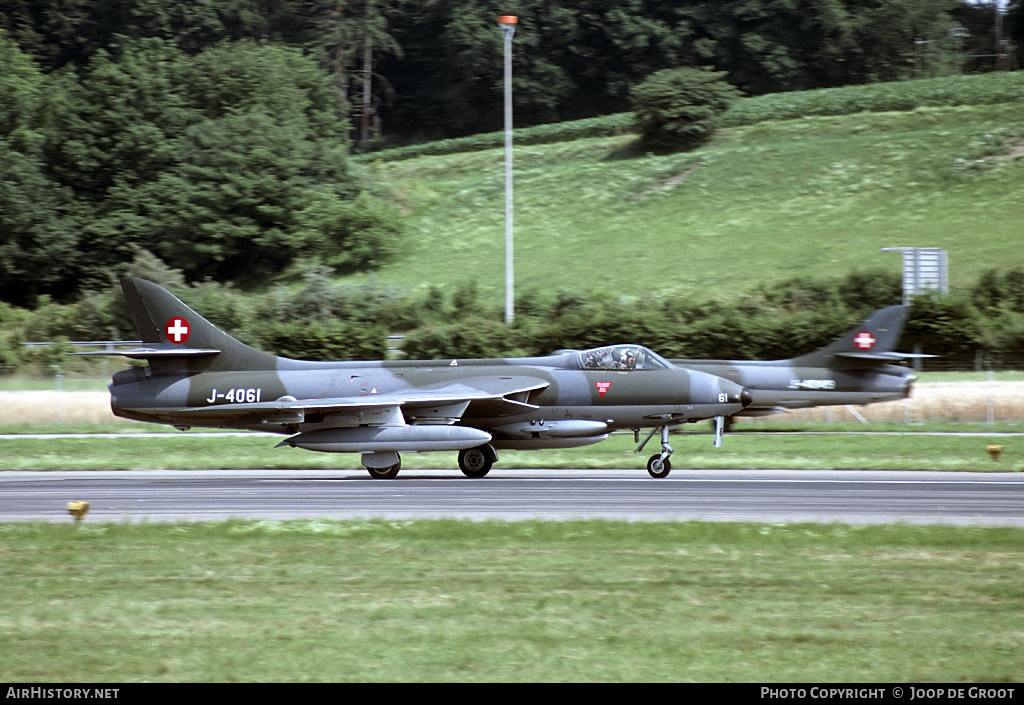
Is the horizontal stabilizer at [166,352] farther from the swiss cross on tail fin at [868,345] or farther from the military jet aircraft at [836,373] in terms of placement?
the swiss cross on tail fin at [868,345]

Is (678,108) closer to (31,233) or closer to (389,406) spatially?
(31,233)

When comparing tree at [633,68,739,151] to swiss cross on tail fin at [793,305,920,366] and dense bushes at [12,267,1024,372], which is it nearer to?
dense bushes at [12,267,1024,372]

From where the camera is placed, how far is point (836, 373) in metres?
29.5

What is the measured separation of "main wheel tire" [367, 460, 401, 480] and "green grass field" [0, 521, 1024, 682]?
8.01 m

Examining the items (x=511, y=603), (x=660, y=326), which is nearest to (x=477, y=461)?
(x=511, y=603)

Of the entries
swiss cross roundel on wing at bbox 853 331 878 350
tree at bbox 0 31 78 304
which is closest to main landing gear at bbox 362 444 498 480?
swiss cross roundel on wing at bbox 853 331 878 350

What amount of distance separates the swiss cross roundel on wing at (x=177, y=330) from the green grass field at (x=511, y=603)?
9.31 metres

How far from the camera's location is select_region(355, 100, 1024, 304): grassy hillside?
55.6 m

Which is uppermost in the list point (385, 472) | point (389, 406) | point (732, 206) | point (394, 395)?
point (732, 206)

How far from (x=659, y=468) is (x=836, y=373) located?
979 centimetres

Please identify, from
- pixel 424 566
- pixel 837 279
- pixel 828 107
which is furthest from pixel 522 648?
pixel 828 107

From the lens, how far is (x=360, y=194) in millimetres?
65875

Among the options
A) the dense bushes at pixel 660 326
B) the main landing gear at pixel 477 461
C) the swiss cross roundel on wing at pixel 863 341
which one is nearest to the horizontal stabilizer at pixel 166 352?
the main landing gear at pixel 477 461

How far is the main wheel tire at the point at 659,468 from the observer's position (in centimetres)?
2153
